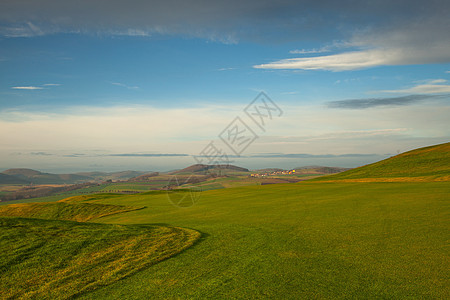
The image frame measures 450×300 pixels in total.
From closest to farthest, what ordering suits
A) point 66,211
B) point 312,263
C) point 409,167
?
point 312,263 → point 66,211 → point 409,167

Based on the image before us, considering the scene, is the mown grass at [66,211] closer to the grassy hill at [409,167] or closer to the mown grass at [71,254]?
A: the mown grass at [71,254]

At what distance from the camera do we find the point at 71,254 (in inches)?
424

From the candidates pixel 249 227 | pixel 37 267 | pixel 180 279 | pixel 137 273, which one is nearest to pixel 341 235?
pixel 249 227

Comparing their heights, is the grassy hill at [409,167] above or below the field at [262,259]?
above

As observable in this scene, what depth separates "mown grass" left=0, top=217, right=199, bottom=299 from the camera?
8227mm

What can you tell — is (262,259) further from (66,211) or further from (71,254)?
(66,211)

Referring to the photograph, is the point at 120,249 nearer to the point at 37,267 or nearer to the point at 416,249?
the point at 37,267

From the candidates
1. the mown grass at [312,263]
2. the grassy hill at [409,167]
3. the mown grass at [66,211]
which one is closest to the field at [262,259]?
the mown grass at [312,263]

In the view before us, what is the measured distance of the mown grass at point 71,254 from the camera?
8.23 meters

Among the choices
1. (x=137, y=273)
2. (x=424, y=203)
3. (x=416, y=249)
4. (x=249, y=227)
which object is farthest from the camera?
(x=424, y=203)

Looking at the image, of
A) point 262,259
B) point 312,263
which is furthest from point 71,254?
point 312,263

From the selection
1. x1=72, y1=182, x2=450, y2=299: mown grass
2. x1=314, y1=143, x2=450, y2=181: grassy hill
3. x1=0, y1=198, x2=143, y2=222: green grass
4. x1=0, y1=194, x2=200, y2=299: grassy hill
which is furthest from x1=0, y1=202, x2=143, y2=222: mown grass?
x1=314, y1=143, x2=450, y2=181: grassy hill

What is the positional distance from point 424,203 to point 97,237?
20.7 meters

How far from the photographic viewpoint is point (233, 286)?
25.1 feet
